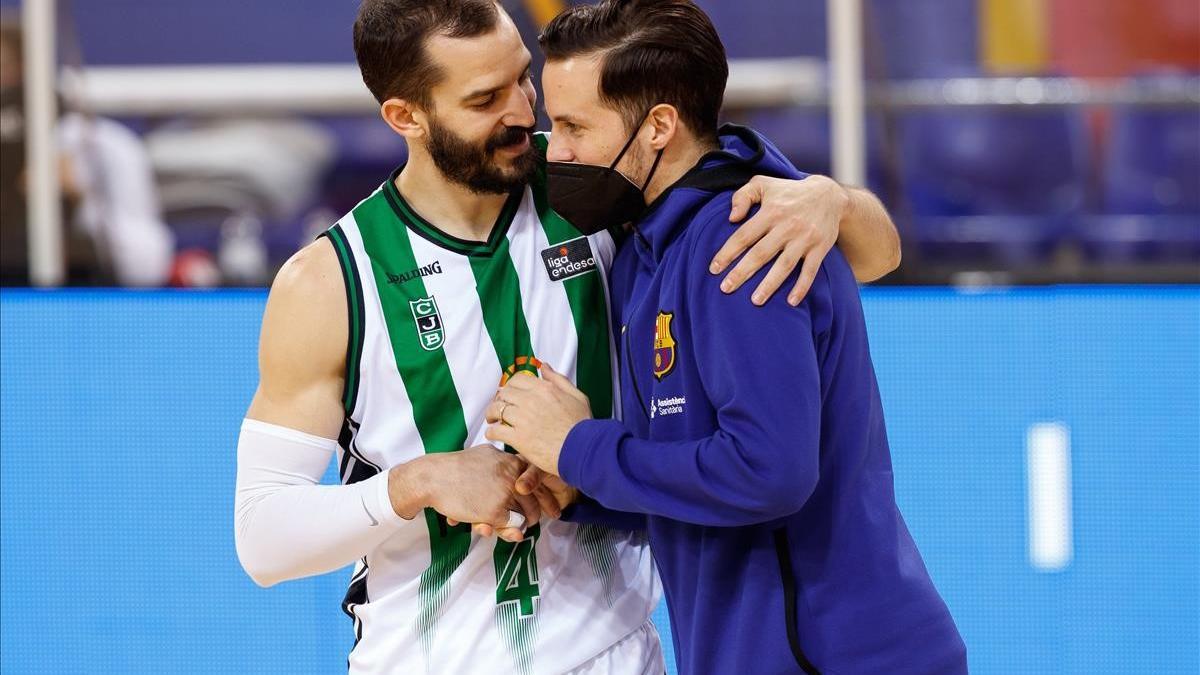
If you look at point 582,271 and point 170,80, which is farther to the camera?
point 170,80

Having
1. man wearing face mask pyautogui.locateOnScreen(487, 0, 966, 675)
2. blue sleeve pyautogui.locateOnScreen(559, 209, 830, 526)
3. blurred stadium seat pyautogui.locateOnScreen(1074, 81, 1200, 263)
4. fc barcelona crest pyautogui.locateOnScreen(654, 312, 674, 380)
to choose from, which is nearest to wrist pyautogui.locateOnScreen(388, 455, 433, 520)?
man wearing face mask pyautogui.locateOnScreen(487, 0, 966, 675)

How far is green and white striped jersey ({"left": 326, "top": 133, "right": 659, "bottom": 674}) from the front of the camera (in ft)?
6.23

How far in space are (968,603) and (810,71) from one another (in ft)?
9.55

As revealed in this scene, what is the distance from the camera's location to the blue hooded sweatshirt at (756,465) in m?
1.57

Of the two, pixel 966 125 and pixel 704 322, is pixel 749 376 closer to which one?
pixel 704 322

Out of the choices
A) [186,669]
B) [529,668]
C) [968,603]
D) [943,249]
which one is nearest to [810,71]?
[943,249]

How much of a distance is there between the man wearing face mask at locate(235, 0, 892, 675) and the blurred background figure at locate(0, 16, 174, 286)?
3.18 meters

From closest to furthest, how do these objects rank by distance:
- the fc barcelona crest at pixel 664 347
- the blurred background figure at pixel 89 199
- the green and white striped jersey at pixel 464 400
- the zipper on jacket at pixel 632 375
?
the fc barcelona crest at pixel 664 347, the zipper on jacket at pixel 632 375, the green and white striped jersey at pixel 464 400, the blurred background figure at pixel 89 199

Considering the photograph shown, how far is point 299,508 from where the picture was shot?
73.2 inches

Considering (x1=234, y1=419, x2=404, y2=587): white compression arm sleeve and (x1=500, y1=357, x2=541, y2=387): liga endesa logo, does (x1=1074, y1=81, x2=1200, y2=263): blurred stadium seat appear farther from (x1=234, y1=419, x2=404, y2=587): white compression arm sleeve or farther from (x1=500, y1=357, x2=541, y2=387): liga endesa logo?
(x1=234, y1=419, x2=404, y2=587): white compression arm sleeve

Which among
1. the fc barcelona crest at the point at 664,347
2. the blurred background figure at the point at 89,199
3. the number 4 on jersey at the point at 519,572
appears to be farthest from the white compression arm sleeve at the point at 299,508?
the blurred background figure at the point at 89,199

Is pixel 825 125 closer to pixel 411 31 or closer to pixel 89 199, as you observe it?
pixel 89 199

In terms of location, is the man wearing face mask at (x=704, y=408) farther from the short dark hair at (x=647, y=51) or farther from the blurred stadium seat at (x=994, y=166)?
the blurred stadium seat at (x=994, y=166)

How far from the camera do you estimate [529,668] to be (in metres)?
1.93
